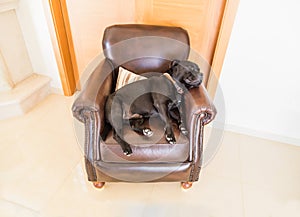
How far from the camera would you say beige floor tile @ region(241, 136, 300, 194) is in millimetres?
1505

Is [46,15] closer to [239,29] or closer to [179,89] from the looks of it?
[179,89]

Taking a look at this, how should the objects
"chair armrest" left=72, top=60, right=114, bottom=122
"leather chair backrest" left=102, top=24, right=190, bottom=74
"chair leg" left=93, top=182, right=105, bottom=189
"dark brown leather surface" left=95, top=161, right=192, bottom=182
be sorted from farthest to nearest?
"leather chair backrest" left=102, top=24, right=190, bottom=74 → "chair leg" left=93, top=182, right=105, bottom=189 → "dark brown leather surface" left=95, top=161, right=192, bottom=182 → "chair armrest" left=72, top=60, right=114, bottom=122

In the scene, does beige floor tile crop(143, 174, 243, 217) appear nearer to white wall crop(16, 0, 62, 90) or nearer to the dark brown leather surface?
the dark brown leather surface

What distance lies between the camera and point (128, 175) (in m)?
1.25

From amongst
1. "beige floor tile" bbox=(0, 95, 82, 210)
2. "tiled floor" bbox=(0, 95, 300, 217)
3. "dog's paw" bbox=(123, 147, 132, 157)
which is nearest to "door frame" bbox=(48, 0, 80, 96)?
"beige floor tile" bbox=(0, 95, 82, 210)

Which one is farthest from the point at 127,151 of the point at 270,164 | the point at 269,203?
the point at 270,164

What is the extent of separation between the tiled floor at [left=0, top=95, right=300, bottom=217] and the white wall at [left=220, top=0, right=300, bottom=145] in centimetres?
19

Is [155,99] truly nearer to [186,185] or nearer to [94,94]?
[94,94]

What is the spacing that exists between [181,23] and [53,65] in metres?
1.37

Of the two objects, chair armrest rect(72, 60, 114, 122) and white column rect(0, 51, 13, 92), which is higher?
chair armrest rect(72, 60, 114, 122)

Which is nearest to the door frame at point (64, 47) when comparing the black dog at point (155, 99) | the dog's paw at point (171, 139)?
the black dog at point (155, 99)

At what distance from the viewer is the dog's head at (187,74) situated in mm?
1235

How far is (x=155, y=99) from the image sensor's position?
129 cm

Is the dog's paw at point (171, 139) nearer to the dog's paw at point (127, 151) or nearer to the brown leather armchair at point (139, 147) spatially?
the brown leather armchair at point (139, 147)
